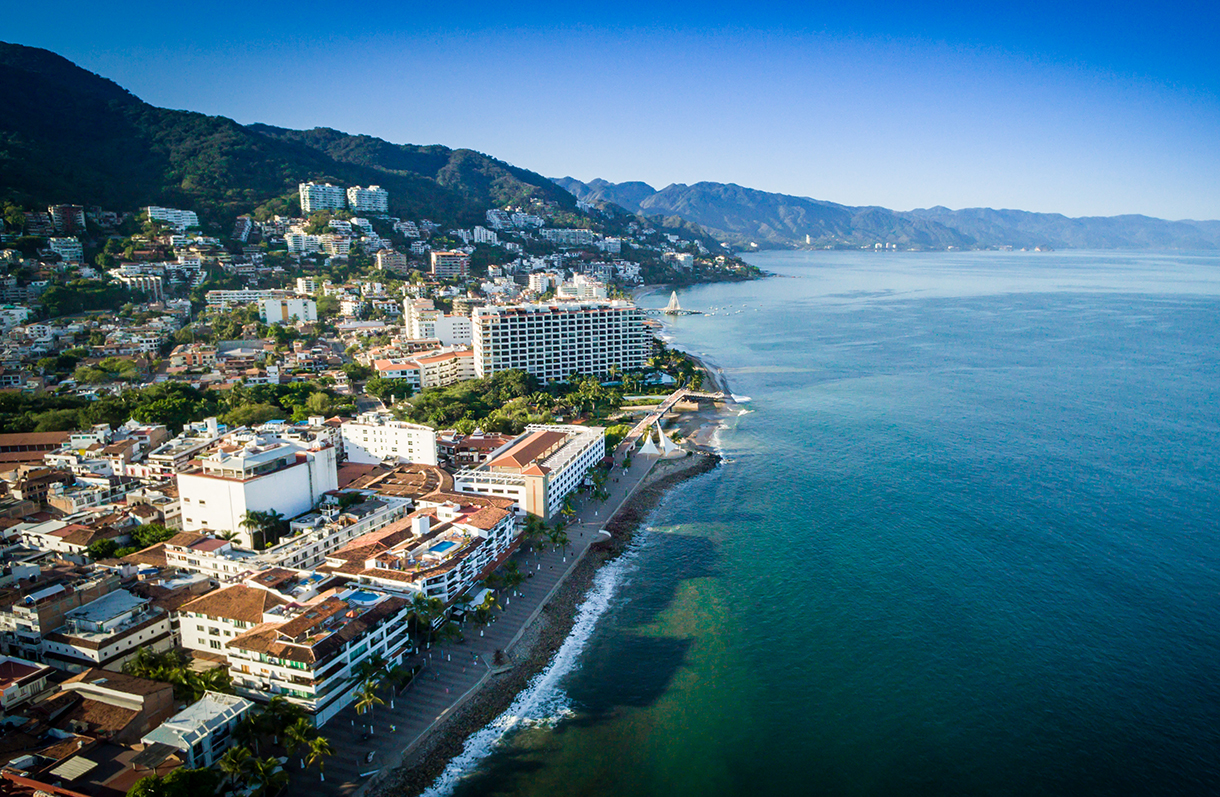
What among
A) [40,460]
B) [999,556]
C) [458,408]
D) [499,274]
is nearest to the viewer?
[999,556]

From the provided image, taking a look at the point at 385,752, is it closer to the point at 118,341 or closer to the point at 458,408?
the point at 458,408

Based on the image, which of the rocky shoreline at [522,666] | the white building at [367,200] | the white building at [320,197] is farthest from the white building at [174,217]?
the rocky shoreline at [522,666]

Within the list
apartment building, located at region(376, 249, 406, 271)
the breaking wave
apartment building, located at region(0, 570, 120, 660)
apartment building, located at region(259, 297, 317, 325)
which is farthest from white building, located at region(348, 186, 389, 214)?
the breaking wave

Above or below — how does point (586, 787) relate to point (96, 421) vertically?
below

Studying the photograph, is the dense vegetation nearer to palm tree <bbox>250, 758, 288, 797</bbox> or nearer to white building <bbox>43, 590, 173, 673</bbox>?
white building <bbox>43, 590, 173, 673</bbox>

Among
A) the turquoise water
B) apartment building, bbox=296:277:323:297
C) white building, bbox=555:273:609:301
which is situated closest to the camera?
the turquoise water

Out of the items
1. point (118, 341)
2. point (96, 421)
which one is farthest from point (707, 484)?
point (118, 341)

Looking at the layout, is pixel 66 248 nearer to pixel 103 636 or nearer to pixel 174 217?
pixel 174 217

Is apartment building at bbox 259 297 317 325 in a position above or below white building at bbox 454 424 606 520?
above
